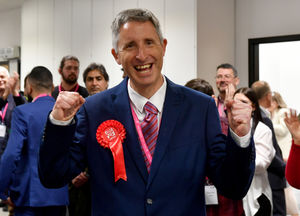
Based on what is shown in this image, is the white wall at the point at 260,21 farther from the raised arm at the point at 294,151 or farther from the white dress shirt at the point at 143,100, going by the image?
the white dress shirt at the point at 143,100

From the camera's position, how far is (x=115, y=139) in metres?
1.48

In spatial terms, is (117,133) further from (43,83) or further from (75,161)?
(43,83)

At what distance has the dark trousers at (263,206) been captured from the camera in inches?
110

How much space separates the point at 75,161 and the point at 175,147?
0.37 m

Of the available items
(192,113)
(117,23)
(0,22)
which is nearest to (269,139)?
(192,113)

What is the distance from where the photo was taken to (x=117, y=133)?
4.95ft

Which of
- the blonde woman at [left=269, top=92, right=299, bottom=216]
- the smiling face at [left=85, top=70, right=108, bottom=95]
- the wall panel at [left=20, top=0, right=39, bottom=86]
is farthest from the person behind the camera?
the wall panel at [left=20, top=0, right=39, bottom=86]

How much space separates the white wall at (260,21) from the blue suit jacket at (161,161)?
5247 mm

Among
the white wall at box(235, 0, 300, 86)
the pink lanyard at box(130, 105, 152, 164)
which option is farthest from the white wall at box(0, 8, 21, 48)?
the pink lanyard at box(130, 105, 152, 164)

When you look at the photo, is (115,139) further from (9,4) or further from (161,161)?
(9,4)

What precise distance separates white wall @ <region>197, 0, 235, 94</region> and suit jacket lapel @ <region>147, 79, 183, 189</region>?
4311 mm

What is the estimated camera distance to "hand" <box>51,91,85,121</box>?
1375 millimetres

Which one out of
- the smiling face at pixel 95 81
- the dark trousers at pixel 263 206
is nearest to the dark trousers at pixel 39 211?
the smiling face at pixel 95 81

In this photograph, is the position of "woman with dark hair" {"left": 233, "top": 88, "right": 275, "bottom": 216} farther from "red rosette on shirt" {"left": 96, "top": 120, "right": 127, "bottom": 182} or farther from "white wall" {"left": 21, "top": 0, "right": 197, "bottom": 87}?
"white wall" {"left": 21, "top": 0, "right": 197, "bottom": 87}
